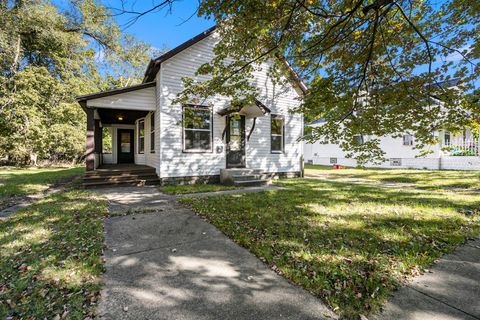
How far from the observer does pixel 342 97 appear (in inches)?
184

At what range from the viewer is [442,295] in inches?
82.0

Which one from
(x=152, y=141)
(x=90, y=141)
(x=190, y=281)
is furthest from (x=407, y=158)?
(x=90, y=141)

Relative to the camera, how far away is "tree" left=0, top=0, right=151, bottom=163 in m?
14.8

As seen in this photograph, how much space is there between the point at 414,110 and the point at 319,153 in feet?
66.1

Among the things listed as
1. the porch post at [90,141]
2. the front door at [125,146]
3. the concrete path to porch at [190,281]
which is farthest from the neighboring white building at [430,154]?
the front door at [125,146]

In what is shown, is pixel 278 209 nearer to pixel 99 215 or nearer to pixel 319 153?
pixel 99 215

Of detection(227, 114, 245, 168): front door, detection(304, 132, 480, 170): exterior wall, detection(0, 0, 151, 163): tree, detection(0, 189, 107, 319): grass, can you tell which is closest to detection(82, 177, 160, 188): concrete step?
detection(227, 114, 245, 168): front door

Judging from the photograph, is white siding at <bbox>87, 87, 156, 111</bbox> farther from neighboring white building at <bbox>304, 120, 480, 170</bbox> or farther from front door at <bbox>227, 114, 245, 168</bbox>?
neighboring white building at <bbox>304, 120, 480, 170</bbox>

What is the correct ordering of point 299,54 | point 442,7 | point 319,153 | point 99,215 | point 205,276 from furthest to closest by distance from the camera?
1. point 319,153
2. point 299,54
3. point 99,215
4. point 442,7
5. point 205,276

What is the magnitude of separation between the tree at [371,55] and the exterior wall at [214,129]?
3.54m

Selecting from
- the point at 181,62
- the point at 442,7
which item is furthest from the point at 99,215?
the point at 442,7

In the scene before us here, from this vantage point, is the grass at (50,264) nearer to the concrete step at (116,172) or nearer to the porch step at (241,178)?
the concrete step at (116,172)

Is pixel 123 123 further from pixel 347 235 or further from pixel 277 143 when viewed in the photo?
pixel 347 235

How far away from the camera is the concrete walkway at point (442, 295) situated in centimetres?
184
